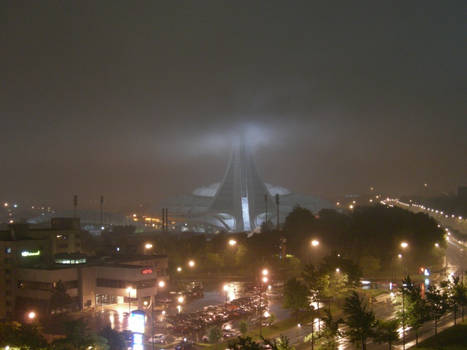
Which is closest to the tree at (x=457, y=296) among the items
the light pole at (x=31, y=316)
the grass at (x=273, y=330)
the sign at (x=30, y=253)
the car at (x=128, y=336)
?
the grass at (x=273, y=330)

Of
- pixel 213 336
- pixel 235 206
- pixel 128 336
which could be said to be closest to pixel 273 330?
pixel 213 336

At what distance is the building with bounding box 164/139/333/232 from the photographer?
42.1 m

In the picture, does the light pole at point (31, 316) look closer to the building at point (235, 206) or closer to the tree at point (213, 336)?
the tree at point (213, 336)

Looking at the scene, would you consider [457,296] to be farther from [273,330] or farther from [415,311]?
[273,330]

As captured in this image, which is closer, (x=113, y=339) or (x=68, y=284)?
(x=113, y=339)

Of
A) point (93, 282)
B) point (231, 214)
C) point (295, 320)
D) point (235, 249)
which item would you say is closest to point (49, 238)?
point (93, 282)

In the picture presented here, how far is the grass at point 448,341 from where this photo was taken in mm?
9120

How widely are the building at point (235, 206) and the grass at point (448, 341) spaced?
3071 centimetres

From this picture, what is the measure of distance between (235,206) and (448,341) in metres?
33.9

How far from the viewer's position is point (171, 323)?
42.3 ft

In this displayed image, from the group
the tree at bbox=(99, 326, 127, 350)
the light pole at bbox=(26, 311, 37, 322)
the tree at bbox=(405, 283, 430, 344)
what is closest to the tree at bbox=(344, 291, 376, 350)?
the tree at bbox=(405, 283, 430, 344)

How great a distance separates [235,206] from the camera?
43.2 meters

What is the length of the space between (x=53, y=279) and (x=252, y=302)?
6050mm

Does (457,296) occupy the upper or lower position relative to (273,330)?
upper
